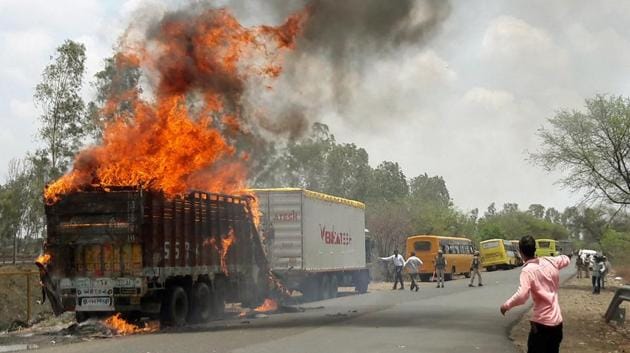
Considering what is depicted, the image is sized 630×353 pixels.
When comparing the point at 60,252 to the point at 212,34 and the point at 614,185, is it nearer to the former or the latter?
the point at 212,34

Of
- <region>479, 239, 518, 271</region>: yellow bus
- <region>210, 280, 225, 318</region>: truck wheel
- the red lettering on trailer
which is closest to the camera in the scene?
<region>210, 280, 225, 318</region>: truck wheel

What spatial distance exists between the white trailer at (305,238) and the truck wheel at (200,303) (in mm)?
3913

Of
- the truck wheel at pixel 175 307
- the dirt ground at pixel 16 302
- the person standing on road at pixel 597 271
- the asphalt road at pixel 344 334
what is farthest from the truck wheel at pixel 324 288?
the person standing on road at pixel 597 271

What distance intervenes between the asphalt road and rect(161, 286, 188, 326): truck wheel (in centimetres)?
64

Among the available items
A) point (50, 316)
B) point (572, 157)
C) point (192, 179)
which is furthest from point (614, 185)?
point (50, 316)

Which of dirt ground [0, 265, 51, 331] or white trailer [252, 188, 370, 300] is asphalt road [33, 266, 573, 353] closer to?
white trailer [252, 188, 370, 300]

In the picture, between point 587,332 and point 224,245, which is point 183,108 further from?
point 587,332

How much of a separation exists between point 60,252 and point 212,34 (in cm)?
594

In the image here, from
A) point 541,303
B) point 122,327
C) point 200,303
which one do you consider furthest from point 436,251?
point 541,303

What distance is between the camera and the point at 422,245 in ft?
133

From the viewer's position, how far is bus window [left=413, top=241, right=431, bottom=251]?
40188mm

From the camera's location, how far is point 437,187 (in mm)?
121062

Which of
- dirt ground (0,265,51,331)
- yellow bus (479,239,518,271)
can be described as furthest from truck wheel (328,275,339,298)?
yellow bus (479,239,518,271)

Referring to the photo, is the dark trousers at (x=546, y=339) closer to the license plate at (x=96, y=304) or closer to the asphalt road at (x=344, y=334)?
the asphalt road at (x=344, y=334)
